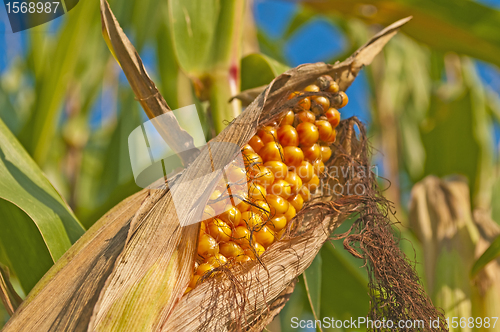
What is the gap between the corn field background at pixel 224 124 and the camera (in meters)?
0.81

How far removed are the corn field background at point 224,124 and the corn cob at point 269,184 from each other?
20 centimetres

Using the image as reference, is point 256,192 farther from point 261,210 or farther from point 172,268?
point 172,268

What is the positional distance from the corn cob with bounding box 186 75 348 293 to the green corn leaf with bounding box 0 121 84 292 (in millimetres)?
338

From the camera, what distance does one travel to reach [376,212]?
0.82 meters

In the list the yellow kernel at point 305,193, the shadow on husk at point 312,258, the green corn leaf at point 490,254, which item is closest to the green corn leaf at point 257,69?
the shadow on husk at point 312,258

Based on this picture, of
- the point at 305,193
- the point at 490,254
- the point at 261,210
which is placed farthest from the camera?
the point at 490,254

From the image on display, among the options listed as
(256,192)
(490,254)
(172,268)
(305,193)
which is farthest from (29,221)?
(490,254)

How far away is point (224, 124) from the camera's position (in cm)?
88

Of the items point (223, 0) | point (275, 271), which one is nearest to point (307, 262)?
point (275, 271)

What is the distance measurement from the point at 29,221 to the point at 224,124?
1.53 feet

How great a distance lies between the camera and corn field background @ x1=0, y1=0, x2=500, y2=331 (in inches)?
31.8

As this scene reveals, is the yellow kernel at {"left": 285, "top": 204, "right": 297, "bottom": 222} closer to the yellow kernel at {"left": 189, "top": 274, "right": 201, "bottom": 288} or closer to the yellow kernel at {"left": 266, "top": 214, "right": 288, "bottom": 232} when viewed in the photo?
the yellow kernel at {"left": 266, "top": 214, "right": 288, "bottom": 232}

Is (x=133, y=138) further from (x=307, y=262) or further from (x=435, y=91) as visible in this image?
(x=435, y=91)

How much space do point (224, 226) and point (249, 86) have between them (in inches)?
20.1
